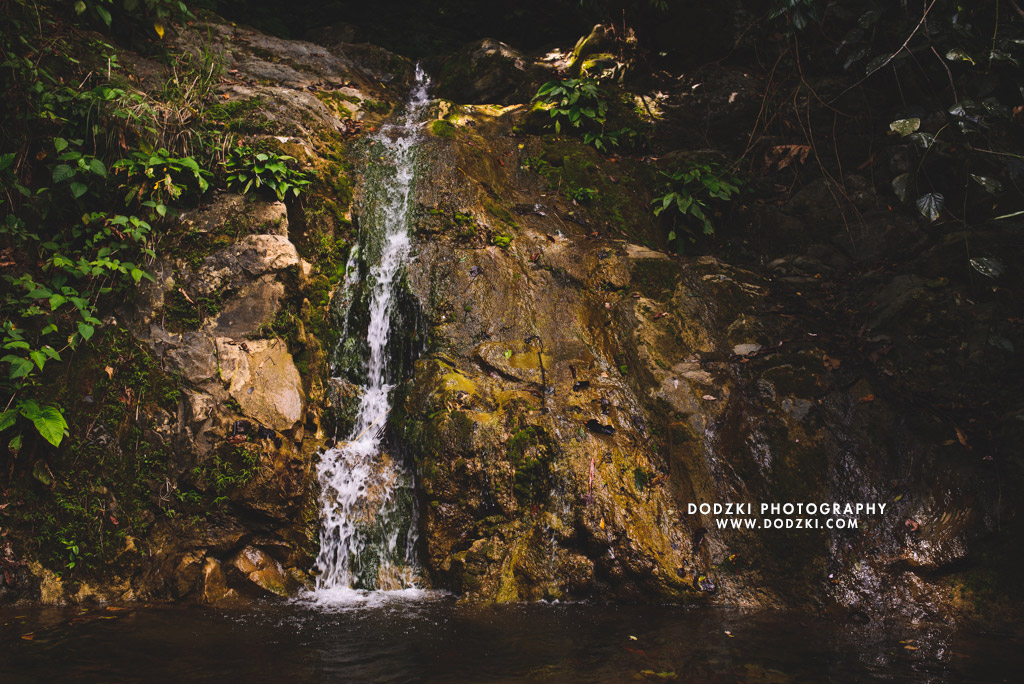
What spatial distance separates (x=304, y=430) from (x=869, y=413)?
5.04 meters

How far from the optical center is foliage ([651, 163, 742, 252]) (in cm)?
671

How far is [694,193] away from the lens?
6.88 meters

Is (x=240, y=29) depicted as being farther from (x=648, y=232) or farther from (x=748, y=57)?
(x=748, y=57)

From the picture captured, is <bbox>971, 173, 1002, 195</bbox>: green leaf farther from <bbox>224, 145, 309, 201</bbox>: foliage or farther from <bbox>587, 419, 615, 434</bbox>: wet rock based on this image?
<bbox>224, 145, 309, 201</bbox>: foliage

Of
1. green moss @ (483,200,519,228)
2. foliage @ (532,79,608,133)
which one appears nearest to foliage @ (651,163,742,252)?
foliage @ (532,79,608,133)

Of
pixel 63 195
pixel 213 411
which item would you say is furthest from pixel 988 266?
pixel 63 195

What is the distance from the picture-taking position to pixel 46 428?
387cm

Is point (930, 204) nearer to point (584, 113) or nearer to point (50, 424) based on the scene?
point (584, 113)

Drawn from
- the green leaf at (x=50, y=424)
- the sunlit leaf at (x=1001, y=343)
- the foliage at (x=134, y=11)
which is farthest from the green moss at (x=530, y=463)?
the foliage at (x=134, y=11)

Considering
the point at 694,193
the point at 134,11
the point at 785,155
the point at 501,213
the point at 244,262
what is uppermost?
the point at 134,11

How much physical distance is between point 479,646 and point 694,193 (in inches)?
238

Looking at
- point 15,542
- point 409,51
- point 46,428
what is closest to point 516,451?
point 46,428

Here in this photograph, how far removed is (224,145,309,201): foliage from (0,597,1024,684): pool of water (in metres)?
4.06

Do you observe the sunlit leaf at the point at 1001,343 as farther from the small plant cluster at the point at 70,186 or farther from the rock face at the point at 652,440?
the small plant cluster at the point at 70,186
